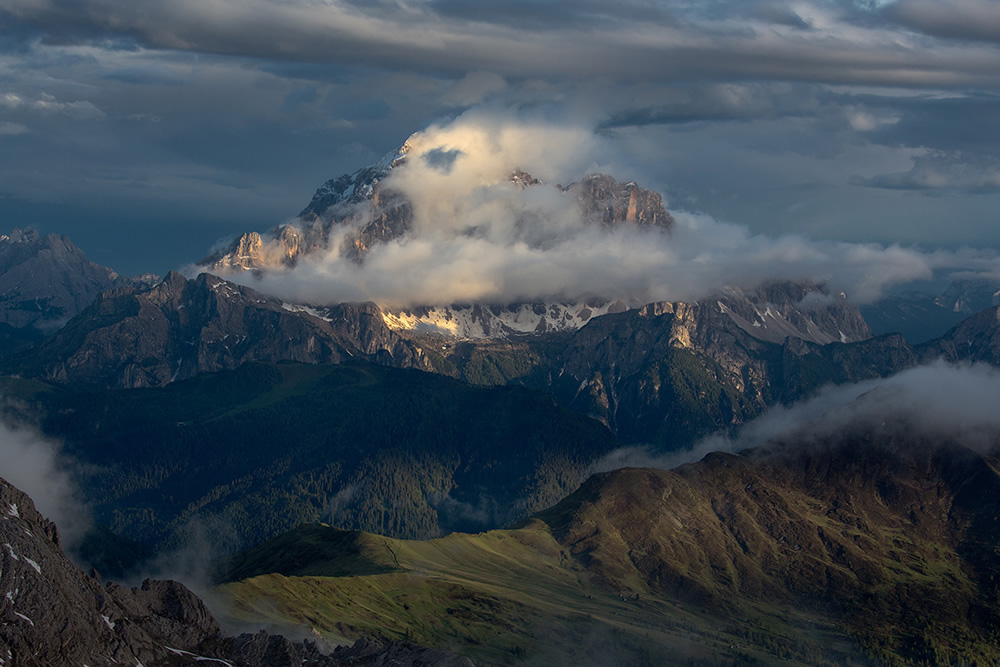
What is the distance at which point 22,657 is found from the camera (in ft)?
636

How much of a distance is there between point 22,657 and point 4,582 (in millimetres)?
13244

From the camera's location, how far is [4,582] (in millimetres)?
199625
